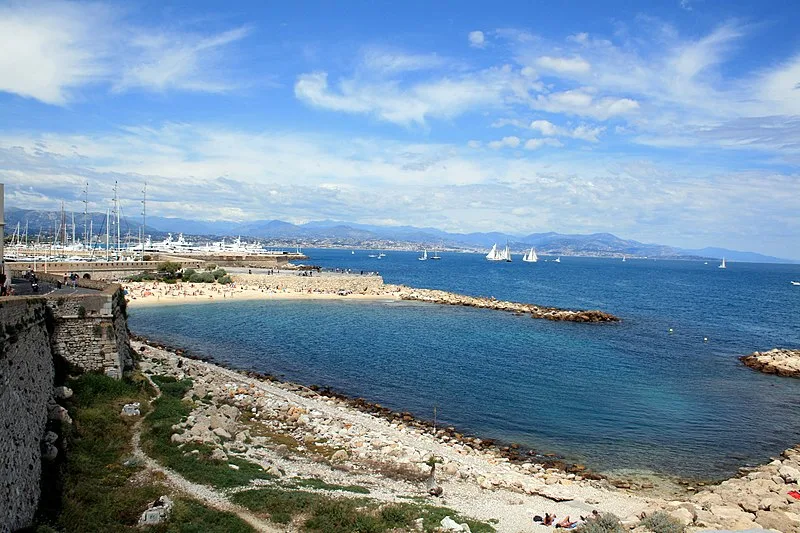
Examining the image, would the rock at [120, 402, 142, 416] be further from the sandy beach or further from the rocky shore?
the sandy beach

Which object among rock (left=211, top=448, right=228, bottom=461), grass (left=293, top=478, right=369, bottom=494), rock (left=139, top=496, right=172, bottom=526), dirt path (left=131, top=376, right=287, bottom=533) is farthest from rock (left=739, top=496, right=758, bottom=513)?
rock (left=139, top=496, right=172, bottom=526)

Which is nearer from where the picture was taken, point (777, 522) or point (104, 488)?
point (104, 488)

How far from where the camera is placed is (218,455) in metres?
15.0

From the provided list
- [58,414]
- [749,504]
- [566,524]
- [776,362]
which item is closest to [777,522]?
[749,504]

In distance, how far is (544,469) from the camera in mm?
18312

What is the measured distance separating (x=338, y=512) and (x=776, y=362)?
3666cm

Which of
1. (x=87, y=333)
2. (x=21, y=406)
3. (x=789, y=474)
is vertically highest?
(x=87, y=333)

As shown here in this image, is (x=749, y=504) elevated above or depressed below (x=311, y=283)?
below

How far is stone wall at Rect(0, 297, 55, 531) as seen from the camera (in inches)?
382

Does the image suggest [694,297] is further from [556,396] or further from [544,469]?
[544,469]

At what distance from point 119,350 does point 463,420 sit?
14.0 meters

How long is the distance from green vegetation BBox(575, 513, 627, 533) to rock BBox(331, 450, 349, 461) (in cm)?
768

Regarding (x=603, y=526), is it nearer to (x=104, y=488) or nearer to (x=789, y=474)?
(x=789, y=474)

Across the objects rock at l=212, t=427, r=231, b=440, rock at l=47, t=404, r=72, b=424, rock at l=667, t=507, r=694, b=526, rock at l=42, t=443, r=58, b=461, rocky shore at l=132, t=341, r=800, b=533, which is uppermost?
rock at l=47, t=404, r=72, b=424
